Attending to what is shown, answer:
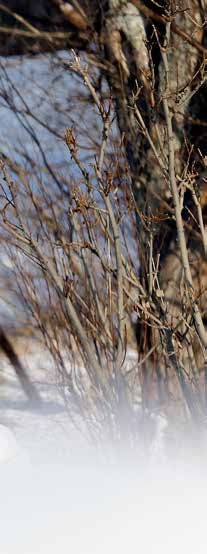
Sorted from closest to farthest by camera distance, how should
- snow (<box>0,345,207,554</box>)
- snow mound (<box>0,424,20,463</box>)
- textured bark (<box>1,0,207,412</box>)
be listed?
snow (<box>0,345,207,554</box>), snow mound (<box>0,424,20,463</box>), textured bark (<box>1,0,207,412</box>)

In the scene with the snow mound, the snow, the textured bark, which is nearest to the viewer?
the snow

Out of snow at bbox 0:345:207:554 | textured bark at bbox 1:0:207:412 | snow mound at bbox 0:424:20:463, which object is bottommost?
snow at bbox 0:345:207:554

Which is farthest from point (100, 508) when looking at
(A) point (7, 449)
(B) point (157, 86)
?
(B) point (157, 86)

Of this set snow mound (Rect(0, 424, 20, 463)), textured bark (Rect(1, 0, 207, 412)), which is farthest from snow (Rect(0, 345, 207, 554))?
textured bark (Rect(1, 0, 207, 412))

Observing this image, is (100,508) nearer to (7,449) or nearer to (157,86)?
(7,449)

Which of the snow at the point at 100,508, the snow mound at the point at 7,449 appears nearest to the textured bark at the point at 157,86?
the snow mound at the point at 7,449

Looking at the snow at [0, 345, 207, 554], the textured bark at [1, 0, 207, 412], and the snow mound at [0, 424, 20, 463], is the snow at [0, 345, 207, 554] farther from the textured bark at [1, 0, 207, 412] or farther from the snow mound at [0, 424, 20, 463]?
the textured bark at [1, 0, 207, 412]

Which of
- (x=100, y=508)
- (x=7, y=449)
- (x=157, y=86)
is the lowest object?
(x=100, y=508)

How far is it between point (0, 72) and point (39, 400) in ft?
7.64

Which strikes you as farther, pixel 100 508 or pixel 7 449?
pixel 7 449

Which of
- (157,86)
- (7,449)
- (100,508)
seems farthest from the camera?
(157,86)

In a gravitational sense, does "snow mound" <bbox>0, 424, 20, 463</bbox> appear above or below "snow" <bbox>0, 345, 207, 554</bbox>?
above

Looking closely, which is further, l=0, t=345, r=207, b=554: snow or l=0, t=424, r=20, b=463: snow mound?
l=0, t=424, r=20, b=463: snow mound

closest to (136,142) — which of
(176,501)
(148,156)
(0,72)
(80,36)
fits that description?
(148,156)
